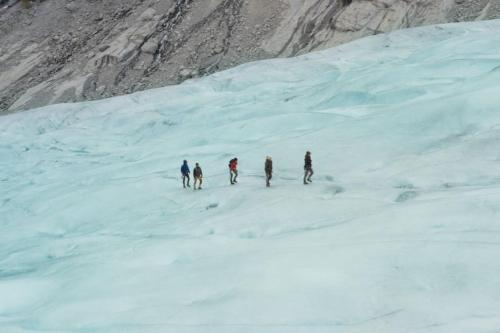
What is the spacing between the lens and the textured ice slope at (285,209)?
566 cm

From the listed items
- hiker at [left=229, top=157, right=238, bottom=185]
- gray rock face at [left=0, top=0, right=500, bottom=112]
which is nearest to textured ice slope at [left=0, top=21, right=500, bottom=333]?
hiker at [left=229, top=157, right=238, bottom=185]

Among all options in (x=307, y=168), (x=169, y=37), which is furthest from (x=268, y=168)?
(x=169, y=37)

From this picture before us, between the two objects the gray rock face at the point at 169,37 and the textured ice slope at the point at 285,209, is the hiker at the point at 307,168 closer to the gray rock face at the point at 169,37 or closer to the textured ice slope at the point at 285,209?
the textured ice slope at the point at 285,209

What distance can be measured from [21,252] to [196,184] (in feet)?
13.1

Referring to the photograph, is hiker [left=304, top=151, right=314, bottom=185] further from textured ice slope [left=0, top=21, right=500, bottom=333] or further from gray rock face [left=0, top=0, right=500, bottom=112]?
gray rock face [left=0, top=0, right=500, bottom=112]

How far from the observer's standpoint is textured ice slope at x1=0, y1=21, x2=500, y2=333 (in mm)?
5660

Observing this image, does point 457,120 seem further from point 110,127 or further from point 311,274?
point 110,127

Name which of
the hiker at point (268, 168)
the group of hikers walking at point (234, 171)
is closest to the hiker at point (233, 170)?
the group of hikers walking at point (234, 171)

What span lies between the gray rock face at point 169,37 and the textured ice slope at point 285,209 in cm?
483

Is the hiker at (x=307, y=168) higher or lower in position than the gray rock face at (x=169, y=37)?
lower

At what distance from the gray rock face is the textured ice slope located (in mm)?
4833

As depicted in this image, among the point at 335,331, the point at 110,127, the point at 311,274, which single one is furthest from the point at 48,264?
the point at 110,127

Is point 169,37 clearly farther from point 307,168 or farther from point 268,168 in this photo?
point 307,168

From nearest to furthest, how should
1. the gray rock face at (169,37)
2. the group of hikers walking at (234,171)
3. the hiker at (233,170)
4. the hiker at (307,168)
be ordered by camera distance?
the hiker at (307,168)
the group of hikers walking at (234,171)
the hiker at (233,170)
the gray rock face at (169,37)
